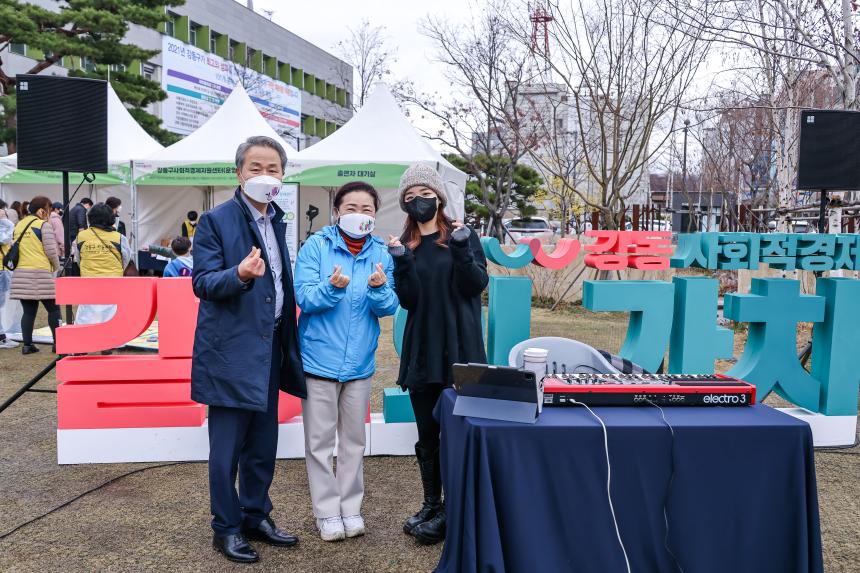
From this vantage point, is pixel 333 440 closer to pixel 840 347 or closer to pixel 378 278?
pixel 378 278

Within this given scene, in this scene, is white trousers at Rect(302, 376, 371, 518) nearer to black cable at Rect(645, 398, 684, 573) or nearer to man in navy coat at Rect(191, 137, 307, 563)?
man in navy coat at Rect(191, 137, 307, 563)

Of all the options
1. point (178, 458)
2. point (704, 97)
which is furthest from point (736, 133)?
point (178, 458)

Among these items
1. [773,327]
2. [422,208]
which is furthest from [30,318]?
[773,327]

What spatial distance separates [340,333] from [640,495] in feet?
4.86

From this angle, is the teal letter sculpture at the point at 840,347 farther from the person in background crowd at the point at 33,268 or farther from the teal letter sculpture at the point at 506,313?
the person in background crowd at the point at 33,268

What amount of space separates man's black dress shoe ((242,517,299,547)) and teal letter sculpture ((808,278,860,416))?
12.2ft

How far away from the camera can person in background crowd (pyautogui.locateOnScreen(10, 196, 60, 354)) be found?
25.3 feet

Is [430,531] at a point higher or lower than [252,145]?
lower

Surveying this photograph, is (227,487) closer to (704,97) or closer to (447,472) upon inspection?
(447,472)

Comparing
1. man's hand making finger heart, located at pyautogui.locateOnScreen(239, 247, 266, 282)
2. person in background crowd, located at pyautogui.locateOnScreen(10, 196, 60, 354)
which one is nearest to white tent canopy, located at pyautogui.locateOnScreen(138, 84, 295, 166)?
person in background crowd, located at pyautogui.locateOnScreen(10, 196, 60, 354)

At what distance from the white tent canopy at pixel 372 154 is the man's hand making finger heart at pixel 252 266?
8.69m

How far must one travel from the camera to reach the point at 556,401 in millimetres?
2723

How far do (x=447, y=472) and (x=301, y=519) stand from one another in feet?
4.36

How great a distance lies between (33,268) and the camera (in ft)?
25.3
